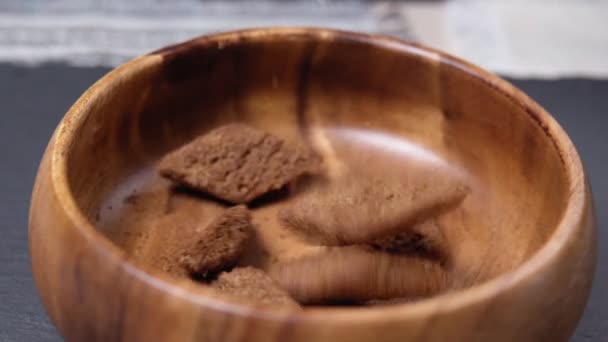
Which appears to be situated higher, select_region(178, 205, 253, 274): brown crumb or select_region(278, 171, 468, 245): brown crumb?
select_region(278, 171, 468, 245): brown crumb

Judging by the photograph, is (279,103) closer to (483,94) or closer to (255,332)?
(483,94)

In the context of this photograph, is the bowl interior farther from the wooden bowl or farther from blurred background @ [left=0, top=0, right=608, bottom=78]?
blurred background @ [left=0, top=0, right=608, bottom=78]

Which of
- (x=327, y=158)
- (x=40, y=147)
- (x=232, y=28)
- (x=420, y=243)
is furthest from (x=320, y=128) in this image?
(x=232, y=28)

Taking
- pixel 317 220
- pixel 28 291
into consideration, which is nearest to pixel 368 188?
pixel 317 220

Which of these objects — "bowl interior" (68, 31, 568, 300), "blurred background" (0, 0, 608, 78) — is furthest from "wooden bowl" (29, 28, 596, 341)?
"blurred background" (0, 0, 608, 78)

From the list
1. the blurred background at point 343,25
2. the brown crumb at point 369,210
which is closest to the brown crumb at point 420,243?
the brown crumb at point 369,210

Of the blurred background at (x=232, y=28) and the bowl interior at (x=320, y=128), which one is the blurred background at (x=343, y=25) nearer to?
the blurred background at (x=232, y=28)
